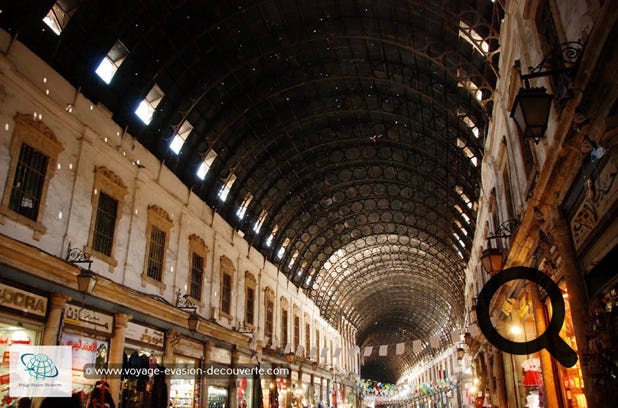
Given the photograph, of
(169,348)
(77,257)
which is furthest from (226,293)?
(77,257)

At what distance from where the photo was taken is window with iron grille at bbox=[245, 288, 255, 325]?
26.1m

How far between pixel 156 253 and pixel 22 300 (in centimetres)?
640

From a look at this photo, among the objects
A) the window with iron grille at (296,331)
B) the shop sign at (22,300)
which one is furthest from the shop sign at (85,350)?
the window with iron grille at (296,331)

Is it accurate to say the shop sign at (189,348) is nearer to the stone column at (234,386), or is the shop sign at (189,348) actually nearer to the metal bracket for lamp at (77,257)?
the stone column at (234,386)

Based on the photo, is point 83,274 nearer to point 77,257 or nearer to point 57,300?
point 77,257

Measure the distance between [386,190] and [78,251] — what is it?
74.9 feet

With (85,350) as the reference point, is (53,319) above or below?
above

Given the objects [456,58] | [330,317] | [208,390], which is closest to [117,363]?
[208,390]

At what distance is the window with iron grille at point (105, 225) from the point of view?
14.6 meters

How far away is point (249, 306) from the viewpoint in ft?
87.5

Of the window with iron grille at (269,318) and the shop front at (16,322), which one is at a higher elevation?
the window with iron grille at (269,318)

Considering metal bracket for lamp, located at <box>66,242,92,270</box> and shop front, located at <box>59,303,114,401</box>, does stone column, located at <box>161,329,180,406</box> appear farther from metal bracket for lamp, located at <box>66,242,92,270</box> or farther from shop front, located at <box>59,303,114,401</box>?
metal bracket for lamp, located at <box>66,242,92,270</box>

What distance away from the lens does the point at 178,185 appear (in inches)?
784

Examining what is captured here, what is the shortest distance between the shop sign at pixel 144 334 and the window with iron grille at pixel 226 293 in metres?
5.91
